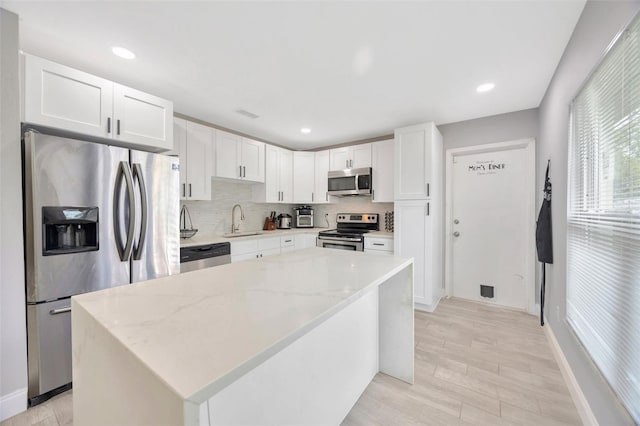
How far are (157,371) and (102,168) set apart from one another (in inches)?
78.0

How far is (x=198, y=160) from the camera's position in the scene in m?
3.00

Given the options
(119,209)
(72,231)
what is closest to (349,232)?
(119,209)

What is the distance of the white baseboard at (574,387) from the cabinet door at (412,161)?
1.78 m

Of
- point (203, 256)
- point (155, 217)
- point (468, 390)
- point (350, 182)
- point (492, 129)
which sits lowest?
point (468, 390)

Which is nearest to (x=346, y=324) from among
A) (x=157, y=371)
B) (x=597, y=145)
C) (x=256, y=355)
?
(x=256, y=355)

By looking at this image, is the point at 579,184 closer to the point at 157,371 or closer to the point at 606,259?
the point at 606,259

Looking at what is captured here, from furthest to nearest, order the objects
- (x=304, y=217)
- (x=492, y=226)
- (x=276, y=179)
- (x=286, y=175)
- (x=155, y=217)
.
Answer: (x=304, y=217), (x=286, y=175), (x=276, y=179), (x=492, y=226), (x=155, y=217)

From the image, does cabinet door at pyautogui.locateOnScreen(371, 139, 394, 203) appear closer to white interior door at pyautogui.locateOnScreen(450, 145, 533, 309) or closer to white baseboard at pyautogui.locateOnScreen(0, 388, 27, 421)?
white interior door at pyautogui.locateOnScreen(450, 145, 533, 309)

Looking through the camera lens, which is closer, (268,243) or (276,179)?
(268,243)

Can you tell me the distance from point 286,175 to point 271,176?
333mm

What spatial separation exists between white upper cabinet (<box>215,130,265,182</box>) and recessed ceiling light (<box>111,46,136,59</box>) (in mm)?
1296

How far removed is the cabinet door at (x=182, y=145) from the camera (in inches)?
111

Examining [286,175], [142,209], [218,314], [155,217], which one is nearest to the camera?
[218,314]

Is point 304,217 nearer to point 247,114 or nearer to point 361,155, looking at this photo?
point 361,155
